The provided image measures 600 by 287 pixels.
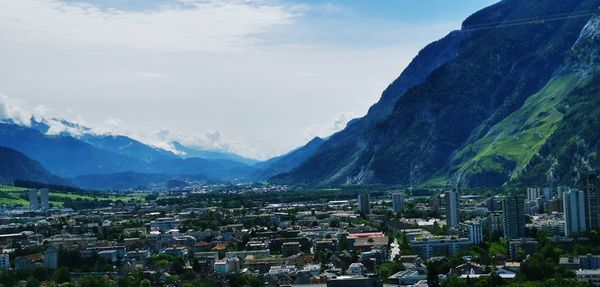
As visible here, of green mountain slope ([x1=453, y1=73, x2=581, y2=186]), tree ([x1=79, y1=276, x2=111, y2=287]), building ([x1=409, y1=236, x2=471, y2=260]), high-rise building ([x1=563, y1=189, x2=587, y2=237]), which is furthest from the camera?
green mountain slope ([x1=453, y1=73, x2=581, y2=186])

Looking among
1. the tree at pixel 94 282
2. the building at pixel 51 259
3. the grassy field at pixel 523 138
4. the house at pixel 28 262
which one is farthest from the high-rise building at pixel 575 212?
the grassy field at pixel 523 138

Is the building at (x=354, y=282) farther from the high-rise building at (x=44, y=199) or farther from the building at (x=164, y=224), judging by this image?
the high-rise building at (x=44, y=199)

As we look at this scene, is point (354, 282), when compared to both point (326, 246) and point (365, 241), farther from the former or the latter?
point (365, 241)

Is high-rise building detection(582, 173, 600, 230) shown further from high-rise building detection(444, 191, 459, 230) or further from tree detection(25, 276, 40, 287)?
tree detection(25, 276, 40, 287)

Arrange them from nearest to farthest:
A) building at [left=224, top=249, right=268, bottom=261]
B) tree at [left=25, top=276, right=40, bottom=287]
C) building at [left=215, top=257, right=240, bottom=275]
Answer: tree at [left=25, top=276, right=40, bottom=287]
building at [left=215, top=257, right=240, bottom=275]
building at [left=224, top=249, right=268, bottom=261]

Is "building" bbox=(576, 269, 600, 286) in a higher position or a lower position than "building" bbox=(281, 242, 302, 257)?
lower


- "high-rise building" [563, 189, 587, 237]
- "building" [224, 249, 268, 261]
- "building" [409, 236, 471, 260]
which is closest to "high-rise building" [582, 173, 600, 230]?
"high-rise building" [563, 189, 587, 237]

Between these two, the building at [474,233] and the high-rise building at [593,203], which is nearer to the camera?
the building at [474,233]

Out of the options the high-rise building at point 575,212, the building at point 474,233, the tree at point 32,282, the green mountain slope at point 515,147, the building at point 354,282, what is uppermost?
the green mountain slope at point 515,147
